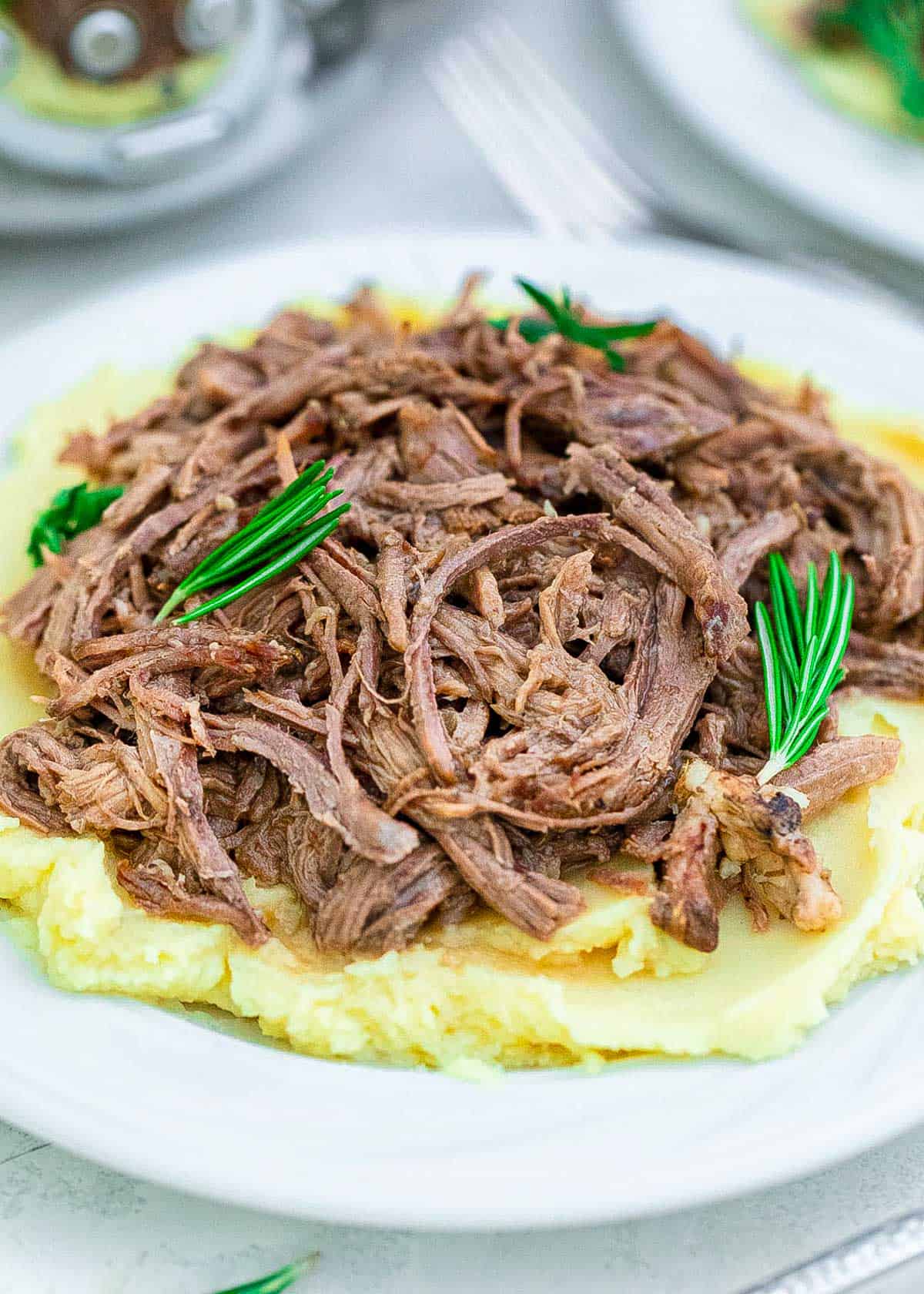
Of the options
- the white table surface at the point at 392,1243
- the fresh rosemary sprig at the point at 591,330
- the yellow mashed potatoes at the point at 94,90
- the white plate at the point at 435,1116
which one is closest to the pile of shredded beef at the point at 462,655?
the fresh rosemary sprig at the point at 591,330

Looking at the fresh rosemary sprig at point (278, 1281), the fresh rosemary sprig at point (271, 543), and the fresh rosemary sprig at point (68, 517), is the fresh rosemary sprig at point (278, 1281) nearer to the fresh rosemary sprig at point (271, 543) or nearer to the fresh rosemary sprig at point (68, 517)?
the fresh rosemary sprig at point (271, 543)

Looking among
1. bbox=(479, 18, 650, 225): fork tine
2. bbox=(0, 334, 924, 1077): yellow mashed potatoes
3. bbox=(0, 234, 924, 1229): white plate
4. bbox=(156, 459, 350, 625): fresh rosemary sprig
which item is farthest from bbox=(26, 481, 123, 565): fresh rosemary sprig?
bbox=(479, 18, 650, 225): fork tine

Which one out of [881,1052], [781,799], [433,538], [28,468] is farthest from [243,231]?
[881,1052]

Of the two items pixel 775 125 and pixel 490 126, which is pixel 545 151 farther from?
pixel 775 125

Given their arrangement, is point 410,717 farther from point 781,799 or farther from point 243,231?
point 243,231

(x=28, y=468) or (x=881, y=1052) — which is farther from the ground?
(x=28, y=468)

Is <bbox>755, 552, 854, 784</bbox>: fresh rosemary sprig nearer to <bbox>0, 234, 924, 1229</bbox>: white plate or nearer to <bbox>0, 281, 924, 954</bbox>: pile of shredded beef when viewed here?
<bbox>0, 281, 924, 954</bbox>: pile of shredded beef
